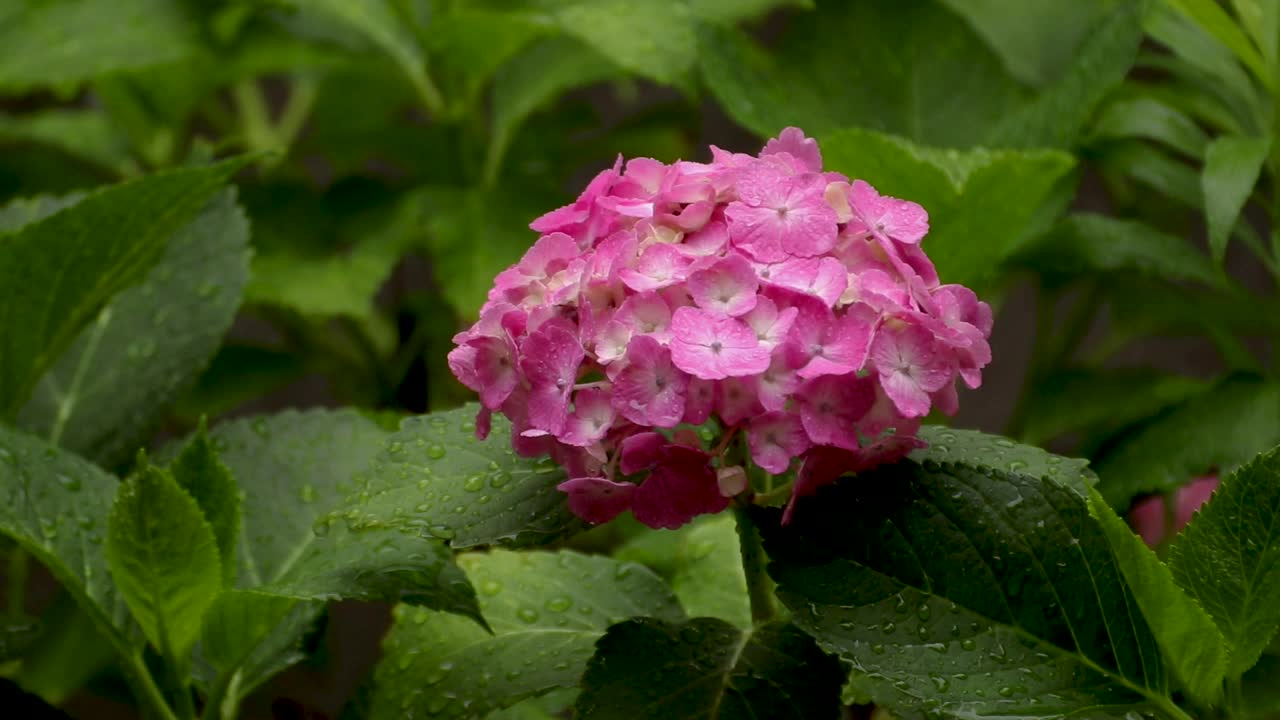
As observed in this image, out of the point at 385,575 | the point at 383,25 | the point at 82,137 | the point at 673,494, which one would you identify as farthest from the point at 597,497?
the point at 82,137

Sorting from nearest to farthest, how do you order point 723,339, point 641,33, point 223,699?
1. point 723,339
2. point 223,699
3. point 641,33

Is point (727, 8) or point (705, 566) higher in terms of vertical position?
point (727, 8)

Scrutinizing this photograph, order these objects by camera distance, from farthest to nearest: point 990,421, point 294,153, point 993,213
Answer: point 990,421
point 294,153
point 993,213

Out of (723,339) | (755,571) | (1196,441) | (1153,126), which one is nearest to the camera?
(723,339)

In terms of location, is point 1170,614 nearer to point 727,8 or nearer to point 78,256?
point 78,256

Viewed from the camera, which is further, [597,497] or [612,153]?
[612,153]

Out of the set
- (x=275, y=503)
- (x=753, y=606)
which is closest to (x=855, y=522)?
(x=753, y=606)

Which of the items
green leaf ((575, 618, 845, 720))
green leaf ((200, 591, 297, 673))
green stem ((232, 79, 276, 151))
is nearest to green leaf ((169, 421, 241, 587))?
green leaf ((200, 591, 297, 673))

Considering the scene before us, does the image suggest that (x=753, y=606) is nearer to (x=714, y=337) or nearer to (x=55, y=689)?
(x=714, y=337)
